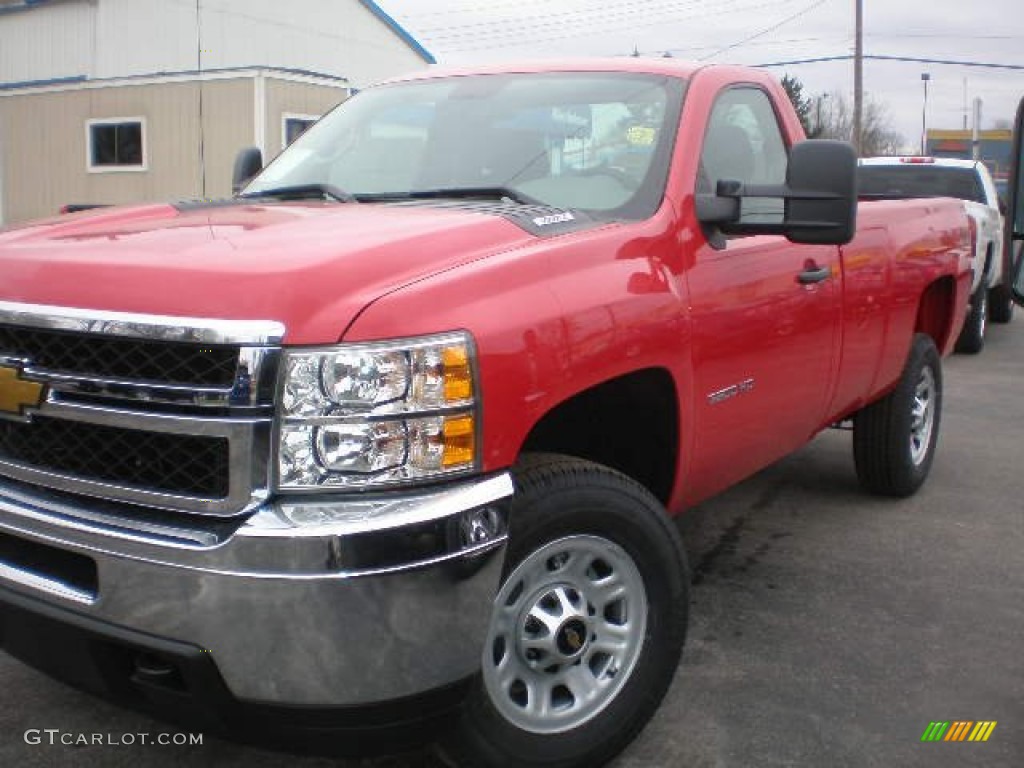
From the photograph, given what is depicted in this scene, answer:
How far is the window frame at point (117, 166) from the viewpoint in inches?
825

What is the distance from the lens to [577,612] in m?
2.75

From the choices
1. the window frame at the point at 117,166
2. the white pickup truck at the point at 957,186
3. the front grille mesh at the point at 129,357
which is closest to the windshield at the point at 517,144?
the front grille mesh at the point at 129,357

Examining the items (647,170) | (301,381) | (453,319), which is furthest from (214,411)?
(647,170)

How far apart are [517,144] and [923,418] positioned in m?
3.14

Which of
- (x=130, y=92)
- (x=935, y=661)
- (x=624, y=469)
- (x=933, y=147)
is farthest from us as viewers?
(x=933, y=147)

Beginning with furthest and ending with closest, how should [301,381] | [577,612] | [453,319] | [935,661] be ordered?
1. [935,661]
2. [577,612]
3. [453,319]
4. [301,381]

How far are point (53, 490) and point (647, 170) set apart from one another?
1969 millimetres

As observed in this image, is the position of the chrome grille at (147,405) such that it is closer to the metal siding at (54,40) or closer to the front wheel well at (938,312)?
the front wheel well at (938,312)

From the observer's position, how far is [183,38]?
1010 inches

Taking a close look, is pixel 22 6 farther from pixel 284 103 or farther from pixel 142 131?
pixel 284 103

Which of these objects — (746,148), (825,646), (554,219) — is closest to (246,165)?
(746,148)

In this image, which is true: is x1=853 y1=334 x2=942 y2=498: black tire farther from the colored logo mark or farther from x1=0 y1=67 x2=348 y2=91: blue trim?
x1=0 y1=67 x2=348 y2=91: blue trim

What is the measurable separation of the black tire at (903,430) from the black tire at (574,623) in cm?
269

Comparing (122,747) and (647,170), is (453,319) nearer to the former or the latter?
(647,170)
